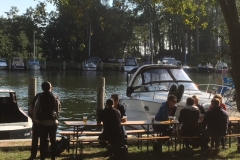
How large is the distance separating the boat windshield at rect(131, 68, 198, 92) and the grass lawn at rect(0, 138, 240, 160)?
622cm

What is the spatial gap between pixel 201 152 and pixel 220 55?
242 centimetres

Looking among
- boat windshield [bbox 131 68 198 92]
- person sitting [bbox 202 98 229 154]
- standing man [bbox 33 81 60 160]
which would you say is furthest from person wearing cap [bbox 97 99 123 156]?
boat windshield [bbox 131 68 198 92]

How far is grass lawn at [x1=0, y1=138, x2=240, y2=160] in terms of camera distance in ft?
31.9

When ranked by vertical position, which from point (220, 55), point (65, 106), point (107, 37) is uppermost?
point (107, 37)

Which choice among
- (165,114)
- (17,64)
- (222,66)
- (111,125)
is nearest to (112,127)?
(111,125)

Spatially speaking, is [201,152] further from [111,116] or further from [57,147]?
[57,147]

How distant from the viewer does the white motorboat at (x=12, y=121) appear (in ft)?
46.6

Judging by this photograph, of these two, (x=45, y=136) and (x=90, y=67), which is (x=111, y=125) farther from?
(x=90, y=67)

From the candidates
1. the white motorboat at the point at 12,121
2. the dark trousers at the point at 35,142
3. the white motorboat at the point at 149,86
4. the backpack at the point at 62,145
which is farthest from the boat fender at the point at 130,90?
the dark trousers at the point at 35,142

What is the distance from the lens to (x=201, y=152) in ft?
33.8

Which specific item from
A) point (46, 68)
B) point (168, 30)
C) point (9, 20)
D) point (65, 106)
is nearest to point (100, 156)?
point (65, 106)

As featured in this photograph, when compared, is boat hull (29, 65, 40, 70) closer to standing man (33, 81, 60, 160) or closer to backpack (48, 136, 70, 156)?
backpack (48, 136, 70, 156)

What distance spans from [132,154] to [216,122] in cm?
208

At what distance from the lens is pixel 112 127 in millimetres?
9188
